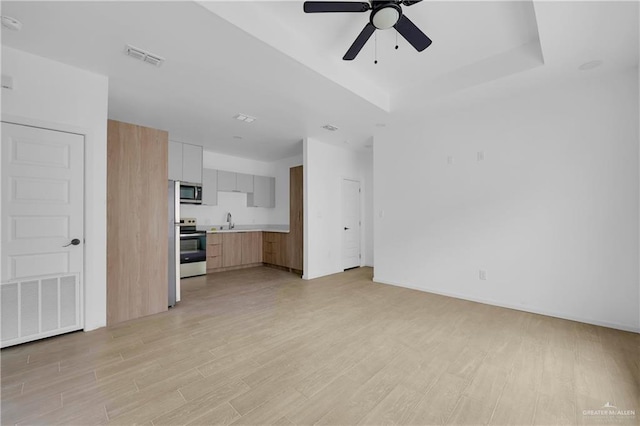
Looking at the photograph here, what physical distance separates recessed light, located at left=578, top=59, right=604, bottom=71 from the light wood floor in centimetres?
275

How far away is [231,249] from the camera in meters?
6.20

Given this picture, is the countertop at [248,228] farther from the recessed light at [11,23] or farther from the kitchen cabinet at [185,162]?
the recessed light at [11,23]

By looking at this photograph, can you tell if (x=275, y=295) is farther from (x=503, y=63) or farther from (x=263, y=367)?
(x=503, y=63)

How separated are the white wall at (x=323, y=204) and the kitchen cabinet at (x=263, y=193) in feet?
7.32

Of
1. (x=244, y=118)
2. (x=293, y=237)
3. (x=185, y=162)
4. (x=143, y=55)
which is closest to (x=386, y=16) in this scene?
(x=143, y=55)

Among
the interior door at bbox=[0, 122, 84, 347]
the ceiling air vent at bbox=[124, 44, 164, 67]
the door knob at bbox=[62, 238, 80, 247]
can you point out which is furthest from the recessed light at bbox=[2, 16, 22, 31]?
the door knob at bbox=[62, 238, 80, 247]

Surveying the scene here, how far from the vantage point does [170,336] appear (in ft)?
9.00

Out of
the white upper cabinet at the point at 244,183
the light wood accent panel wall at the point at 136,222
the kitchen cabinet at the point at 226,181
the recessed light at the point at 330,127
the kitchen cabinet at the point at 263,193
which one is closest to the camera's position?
the light wood accent panel wall at the point at 136,222

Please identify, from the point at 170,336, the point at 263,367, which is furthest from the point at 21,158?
the point at 263,367

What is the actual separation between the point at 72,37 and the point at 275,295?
3.61m

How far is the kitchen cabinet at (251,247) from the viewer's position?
6.46 m

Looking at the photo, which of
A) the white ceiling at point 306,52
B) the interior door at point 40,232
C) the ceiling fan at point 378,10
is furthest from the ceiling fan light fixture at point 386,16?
the interior door at point 40,232

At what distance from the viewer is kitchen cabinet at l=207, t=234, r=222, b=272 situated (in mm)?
5875

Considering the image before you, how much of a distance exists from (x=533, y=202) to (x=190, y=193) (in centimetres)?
580
